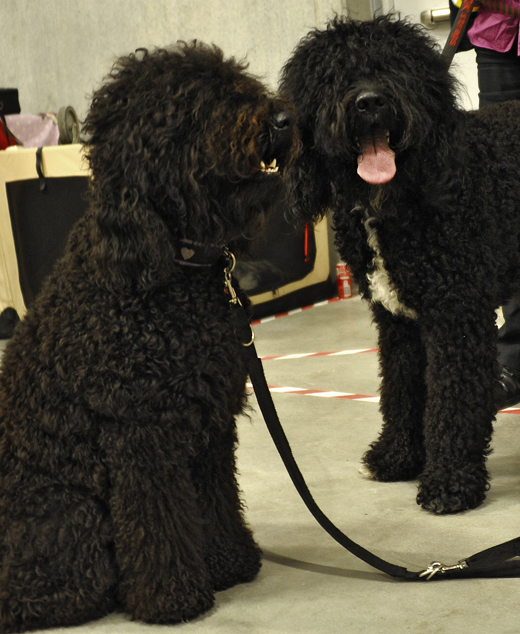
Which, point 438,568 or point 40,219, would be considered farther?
point 40,219

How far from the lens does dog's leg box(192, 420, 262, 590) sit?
1.79 m

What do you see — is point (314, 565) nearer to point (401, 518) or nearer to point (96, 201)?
point (401, 518)

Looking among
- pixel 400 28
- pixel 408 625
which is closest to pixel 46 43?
pixel 400 28

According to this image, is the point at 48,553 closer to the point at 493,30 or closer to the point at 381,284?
the point at 381,284

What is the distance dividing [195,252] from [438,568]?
902mm

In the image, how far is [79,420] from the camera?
1637 mm

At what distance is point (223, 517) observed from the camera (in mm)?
1868

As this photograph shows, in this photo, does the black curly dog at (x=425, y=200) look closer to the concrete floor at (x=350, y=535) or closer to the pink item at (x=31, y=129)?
the concrete floor at (x=350, y=535)

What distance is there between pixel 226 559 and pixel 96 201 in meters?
0.89

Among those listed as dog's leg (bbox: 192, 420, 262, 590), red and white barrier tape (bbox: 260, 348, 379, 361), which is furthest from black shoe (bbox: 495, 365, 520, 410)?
dog's leg (bbox: 192, 420, 262, 590)

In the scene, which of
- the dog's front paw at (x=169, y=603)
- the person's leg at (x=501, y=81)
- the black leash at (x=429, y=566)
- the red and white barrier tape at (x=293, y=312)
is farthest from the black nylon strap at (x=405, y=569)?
the red and white barrier tape at (x=293, y=312)

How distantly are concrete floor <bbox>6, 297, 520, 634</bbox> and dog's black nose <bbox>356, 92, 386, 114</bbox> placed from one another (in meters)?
1.13

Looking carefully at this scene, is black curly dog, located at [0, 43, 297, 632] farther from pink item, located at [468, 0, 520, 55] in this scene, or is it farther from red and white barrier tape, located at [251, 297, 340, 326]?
red and white barrier tape, located at [251, 297, 340, 326]

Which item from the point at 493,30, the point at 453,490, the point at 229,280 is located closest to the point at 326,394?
the point at 453,490
